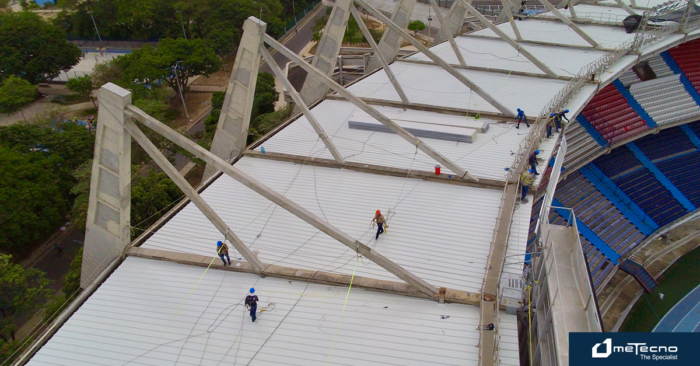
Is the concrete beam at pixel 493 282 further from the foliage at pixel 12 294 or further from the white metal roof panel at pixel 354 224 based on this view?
the foliage at pixel 12 294

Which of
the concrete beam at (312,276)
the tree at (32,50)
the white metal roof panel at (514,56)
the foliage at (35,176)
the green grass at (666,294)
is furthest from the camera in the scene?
the tree at (32,50)

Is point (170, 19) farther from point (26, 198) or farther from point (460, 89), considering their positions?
point (460, 89)

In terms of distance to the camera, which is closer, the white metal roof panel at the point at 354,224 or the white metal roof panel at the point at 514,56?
the white metal roof panel at the point at 354,224

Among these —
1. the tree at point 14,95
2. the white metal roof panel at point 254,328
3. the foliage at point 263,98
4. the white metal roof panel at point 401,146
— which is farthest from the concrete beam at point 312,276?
the tree at point 14,95

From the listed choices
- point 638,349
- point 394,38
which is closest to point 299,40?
point 394,38

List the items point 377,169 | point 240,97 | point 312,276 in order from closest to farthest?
point 312,276, point 377,169, point 240,97

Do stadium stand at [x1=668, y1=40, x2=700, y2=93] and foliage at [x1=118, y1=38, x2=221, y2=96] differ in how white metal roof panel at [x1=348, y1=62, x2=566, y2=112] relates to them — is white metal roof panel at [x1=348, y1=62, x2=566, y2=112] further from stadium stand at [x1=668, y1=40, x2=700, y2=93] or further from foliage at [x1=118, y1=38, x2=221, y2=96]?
foliage at [x1=118, y1=38, x2=221, y2=96]

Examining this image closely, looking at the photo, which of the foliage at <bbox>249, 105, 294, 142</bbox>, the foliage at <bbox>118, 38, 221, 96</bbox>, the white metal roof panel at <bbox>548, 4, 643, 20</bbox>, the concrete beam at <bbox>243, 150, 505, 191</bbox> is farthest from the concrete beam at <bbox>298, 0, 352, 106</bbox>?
the white metal roof panel at <bbox>548, 4, 643, 20</bbox>
